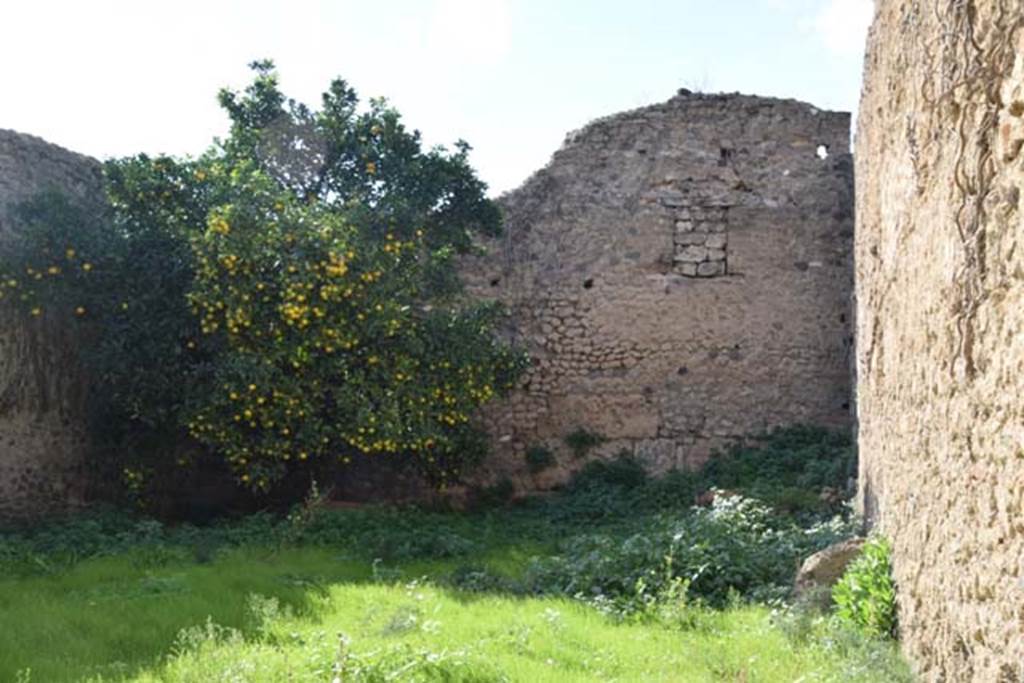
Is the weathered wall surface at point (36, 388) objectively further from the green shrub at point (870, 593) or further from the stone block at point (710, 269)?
the green shrub at point (870, 593)

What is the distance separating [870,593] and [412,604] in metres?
2.68

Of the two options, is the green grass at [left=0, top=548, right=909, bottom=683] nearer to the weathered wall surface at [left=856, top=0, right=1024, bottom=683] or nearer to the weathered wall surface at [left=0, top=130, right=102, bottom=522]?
the weathered wall surface at [left=856, top=0, right=1024, bottom=683]

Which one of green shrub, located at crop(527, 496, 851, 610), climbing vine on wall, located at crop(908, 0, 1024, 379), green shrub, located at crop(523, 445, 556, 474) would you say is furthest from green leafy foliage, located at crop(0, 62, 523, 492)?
climbing vine on wall, located at crop(908, 0, 1024, 379)

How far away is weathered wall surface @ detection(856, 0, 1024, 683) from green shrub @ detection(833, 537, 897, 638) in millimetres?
153

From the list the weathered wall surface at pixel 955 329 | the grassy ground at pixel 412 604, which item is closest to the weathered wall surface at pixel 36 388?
the grassy ground at pixel 412 604

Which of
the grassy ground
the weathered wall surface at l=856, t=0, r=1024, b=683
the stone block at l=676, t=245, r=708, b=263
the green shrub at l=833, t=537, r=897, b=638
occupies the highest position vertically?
the stone block at l=676, t=245, r=708, b=263

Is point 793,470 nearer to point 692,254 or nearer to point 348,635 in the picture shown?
point 692,254

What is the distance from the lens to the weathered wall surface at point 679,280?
38.6 ft

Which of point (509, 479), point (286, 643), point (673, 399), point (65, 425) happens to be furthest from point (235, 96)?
point (286, 643)

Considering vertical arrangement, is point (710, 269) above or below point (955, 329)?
above

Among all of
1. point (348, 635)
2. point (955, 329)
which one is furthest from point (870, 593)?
point (348, 635)

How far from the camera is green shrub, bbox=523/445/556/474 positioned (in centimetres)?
1171

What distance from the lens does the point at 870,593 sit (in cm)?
510

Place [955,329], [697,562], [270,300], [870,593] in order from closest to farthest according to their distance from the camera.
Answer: [955,329], [870,593], [697,562], [270,300]
